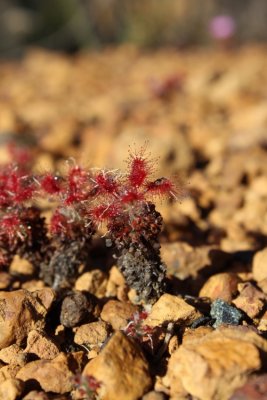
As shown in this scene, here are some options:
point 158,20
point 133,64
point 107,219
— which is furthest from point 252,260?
point 158,20

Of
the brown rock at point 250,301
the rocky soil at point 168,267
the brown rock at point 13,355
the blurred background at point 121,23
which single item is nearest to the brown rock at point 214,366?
the rocky soil at point 168,267

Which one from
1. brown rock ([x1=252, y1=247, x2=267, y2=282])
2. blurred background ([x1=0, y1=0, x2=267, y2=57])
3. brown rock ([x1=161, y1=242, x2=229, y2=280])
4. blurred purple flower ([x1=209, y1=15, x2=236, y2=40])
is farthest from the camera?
blurred background ([x1=0, y1=0, x2=267, y2=57])

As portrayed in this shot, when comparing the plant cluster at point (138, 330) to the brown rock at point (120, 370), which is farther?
the plant cluster at point (138, 330)

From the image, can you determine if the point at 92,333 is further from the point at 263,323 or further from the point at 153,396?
the point at 263,323

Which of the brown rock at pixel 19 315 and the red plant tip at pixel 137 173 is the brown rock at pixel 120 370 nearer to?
the brown rock at pixel 19 315

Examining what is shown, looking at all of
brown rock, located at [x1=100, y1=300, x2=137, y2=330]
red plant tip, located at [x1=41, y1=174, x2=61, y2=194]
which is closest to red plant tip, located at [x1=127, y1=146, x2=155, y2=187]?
red plant tip, located at [x1=41, y1=174, x2=61, y2=194]

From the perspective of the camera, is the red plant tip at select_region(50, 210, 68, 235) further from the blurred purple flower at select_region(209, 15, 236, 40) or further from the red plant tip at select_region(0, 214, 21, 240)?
the blurred purple flower at select_region(209, 15, 236, 40)

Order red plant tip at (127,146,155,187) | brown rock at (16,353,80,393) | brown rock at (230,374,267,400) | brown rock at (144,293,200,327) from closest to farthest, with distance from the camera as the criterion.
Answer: brown rock at (230,374,267,400) < brown rock at (16,353,80,393) < red plant tip at (127,146,155,187) < brown rock at (144,293,200,327)
